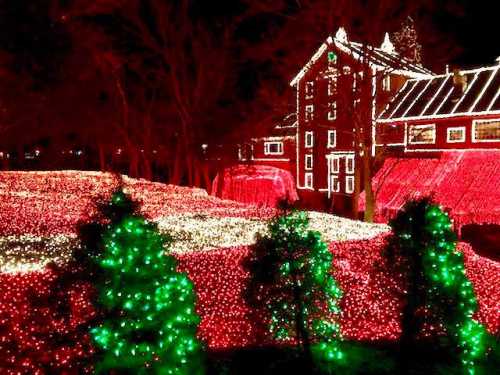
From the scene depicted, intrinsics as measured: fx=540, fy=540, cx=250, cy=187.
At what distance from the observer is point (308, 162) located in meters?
36.5

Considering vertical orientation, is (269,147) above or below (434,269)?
above

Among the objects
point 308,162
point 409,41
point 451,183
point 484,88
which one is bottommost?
point 451,183

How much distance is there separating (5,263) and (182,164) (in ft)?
81.4

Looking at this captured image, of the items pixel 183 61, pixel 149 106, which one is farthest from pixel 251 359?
pixel 149 106

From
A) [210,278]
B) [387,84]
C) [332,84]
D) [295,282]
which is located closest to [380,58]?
[387,84]

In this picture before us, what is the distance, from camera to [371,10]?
21234mm

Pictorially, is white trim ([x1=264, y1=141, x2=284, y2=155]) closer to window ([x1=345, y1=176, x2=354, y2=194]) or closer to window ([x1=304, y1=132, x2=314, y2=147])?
window ([x1=304, y1=132, x2=314, y2=147])

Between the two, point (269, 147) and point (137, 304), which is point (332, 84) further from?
point (137, 304)

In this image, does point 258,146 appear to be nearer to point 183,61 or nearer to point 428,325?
point 183,61

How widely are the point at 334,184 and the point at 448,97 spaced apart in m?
9.48

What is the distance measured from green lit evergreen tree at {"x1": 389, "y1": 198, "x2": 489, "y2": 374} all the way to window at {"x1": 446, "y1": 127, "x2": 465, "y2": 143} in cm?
2082

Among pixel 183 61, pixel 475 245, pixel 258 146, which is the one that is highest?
pixel 183 61

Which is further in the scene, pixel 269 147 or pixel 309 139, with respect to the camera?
pixel 269 147

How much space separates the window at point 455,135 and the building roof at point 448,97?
33.4 inches
